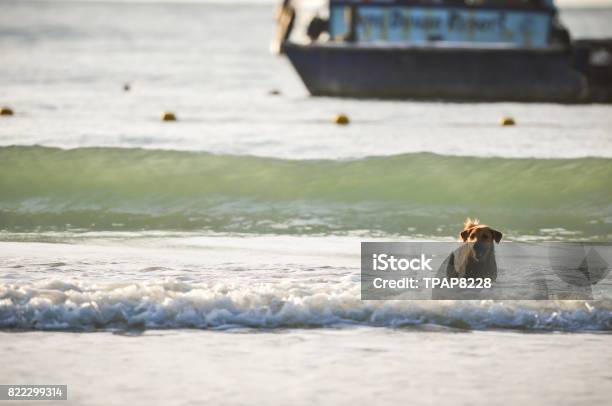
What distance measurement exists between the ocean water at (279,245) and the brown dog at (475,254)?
0.28m

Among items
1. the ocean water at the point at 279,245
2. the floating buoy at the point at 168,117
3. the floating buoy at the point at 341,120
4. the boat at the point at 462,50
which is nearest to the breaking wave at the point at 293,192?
the ocean water at the point at 279,245

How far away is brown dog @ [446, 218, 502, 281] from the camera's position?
739 cm

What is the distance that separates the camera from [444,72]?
2934 cm

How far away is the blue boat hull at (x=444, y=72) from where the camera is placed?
28.6 meters

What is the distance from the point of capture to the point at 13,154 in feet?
54.0

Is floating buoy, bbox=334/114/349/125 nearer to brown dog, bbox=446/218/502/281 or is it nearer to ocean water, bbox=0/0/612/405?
ocean water, bbox=0/0/612/405

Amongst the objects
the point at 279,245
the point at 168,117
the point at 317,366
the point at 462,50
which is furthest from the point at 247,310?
the point at 462,50

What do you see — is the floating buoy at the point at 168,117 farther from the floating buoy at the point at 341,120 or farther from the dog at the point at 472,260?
the dog at the point at 472,260

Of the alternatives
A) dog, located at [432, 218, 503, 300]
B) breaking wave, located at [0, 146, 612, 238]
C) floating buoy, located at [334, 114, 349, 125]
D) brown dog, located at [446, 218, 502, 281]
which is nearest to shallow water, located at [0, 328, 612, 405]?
dog, located at [432, 218, 503, 300]

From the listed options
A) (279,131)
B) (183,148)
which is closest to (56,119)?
(279,131)

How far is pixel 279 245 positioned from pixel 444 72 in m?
19.7

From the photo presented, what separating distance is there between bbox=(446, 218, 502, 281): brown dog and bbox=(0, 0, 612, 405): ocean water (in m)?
0.28

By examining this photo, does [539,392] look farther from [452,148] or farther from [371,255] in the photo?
[452,148]

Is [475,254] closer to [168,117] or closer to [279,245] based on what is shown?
[279,245]
